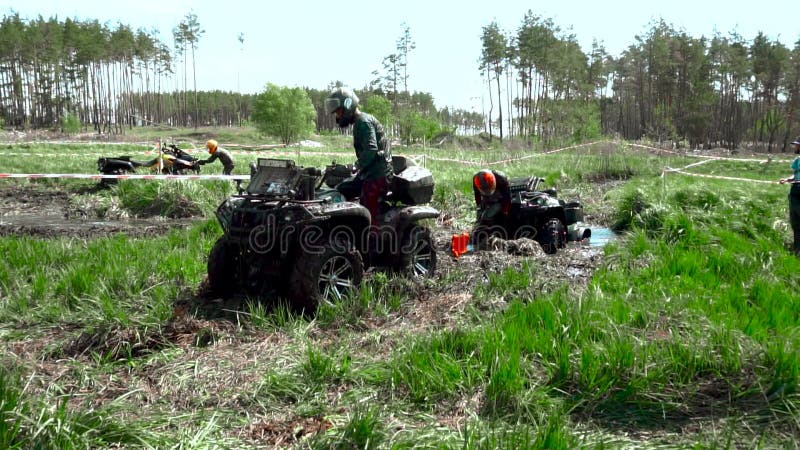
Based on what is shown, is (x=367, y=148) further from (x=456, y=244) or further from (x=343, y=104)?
(x=456, y=244)

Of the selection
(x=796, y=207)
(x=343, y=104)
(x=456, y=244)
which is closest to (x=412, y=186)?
(x=343, y=104)

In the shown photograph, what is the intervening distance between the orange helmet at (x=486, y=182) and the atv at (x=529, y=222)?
47cm

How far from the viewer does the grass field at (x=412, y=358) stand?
3.25 meters

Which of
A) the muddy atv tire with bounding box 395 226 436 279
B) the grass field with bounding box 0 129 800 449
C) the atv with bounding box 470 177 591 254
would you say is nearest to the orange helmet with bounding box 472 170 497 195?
the atv with bounding box 470 177 591 254

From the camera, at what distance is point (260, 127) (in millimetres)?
57719

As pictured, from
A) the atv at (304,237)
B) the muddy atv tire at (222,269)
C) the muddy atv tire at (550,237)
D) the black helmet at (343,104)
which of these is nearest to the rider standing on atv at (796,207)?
the muddy atv tire at (550,237)

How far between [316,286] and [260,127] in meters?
54.6

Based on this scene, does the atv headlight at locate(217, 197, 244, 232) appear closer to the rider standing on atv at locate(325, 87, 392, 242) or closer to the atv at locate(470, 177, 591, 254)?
the rider standing on atv at locate(325, 87, 392, 242)

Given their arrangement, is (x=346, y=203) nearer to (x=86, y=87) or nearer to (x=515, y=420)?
(x=515, y=420)

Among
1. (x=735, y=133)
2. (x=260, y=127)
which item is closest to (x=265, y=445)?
(x=260, y=127)

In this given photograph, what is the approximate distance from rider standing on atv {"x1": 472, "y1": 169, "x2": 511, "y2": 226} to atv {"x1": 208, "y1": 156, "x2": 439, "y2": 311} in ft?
8.11

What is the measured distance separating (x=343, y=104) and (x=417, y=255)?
183 cm

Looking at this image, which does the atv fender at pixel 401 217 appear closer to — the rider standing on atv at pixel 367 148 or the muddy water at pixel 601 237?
the rider standing on atv at pixel 367 148

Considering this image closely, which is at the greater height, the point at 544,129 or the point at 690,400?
the point at 544,129
